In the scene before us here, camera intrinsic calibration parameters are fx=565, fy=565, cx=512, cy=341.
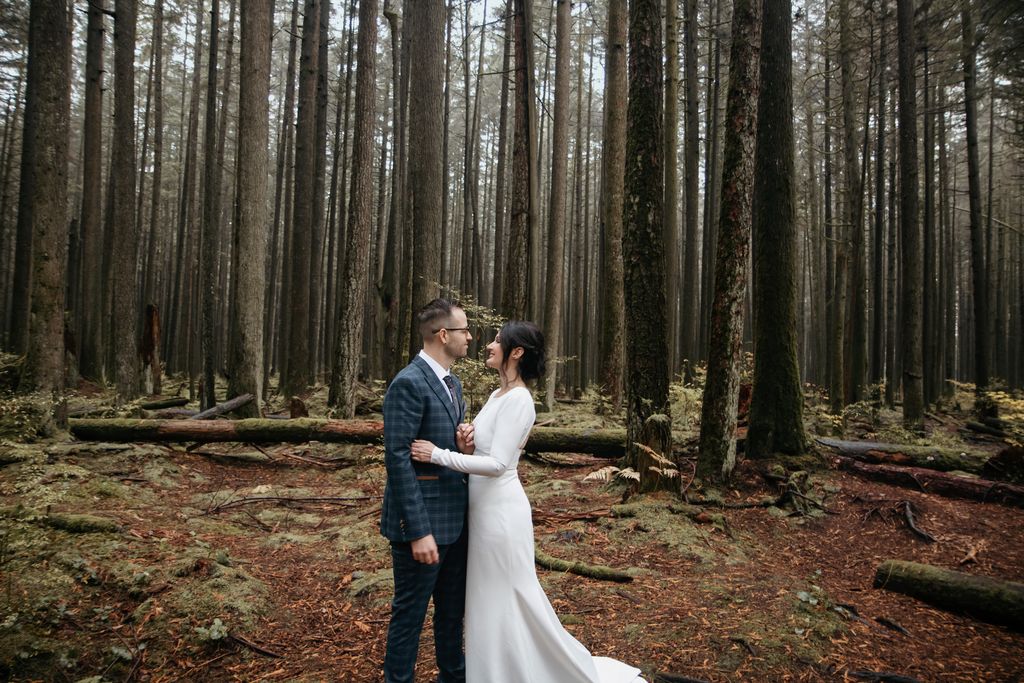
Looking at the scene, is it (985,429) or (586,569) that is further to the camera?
(985,429)

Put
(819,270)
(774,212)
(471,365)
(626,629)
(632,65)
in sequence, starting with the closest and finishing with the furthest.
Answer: (626,629) < (632,65) < (774,212) < (471,365) < (819,270)

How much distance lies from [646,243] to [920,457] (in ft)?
16.6

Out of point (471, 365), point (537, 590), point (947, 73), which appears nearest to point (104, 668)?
point (537, 590)

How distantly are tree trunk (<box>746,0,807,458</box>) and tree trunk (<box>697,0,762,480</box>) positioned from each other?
93 cm

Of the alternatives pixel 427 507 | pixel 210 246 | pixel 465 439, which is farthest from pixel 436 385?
pixel 210 246

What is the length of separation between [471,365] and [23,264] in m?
11.3

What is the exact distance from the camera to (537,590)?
2.88m

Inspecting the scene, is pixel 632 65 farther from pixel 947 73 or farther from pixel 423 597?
pixel 947 73

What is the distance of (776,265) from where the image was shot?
759 centimetres

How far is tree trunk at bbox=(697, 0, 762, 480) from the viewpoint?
22.5 feet

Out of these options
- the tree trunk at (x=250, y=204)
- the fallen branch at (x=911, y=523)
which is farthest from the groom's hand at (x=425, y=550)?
the tree trunk at (x=250, y=204)

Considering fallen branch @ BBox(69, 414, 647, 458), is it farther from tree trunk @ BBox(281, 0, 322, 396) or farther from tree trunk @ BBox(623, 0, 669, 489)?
tree trunk @ BBox(281, 0, 322, 396)

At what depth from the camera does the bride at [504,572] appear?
2752 mm

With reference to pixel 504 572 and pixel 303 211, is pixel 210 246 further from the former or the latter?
pixel 504 572
